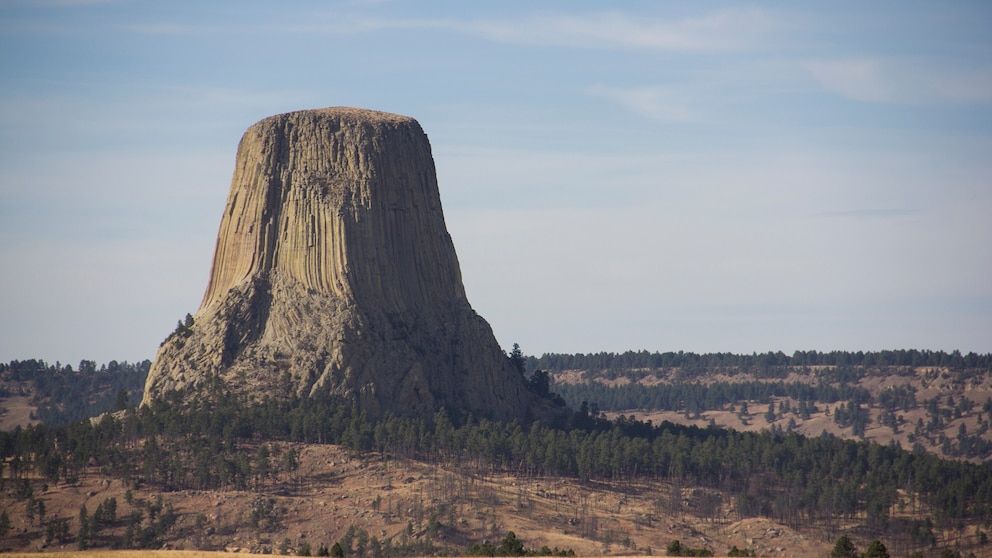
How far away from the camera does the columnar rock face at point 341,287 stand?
17588cm

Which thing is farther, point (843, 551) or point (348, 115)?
point (348, 115)

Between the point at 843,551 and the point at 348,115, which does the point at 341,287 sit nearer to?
Result: the point at 348,115

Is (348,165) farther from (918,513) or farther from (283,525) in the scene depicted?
(918,513)

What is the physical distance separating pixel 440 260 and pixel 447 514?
159 ft

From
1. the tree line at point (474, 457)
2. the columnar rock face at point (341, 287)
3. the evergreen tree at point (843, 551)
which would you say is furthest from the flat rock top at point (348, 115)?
the evergreen tree at point (843, 551)

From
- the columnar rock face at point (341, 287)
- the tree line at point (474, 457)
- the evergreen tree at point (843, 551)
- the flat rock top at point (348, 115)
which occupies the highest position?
the flat rock top at point (348, 115)

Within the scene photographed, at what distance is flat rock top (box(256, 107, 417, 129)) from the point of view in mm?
187000

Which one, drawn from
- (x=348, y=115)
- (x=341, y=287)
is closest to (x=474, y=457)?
(x=341, y=287)

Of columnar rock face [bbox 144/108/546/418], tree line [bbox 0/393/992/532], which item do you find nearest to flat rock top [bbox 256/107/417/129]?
columnar rock face [bbox 144/108/546/418]

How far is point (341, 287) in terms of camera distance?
590ft

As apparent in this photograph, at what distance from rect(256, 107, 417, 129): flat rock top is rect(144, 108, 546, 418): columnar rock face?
10.8 inches

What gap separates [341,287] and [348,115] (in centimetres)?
2090

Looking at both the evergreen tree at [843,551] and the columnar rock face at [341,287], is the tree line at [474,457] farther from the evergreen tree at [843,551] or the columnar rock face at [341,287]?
the evergreen tree at [843,551]

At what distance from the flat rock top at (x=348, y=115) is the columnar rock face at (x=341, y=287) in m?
0.27
